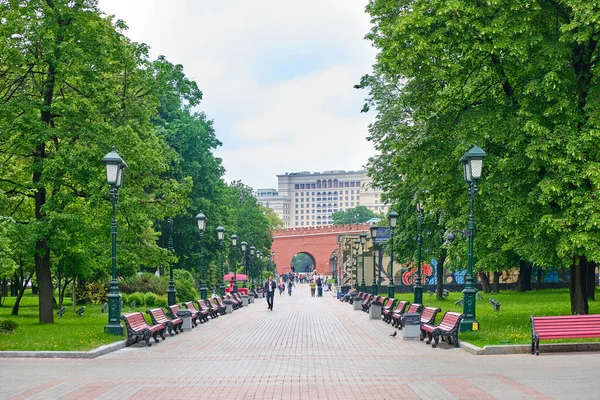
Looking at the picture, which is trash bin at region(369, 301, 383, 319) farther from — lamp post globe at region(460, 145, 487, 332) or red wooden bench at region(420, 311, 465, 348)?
red wooden bench at region(420, 311, 465, 348)

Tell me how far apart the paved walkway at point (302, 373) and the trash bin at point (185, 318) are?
17.7 feet

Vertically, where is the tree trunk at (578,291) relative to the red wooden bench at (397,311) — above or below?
above

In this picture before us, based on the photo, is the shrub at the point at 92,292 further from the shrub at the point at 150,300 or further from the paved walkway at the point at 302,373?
the paved walkway at the point at 302,373

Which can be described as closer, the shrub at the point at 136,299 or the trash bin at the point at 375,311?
the trash bin at the point at 375,311

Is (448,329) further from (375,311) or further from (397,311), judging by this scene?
(375,311)

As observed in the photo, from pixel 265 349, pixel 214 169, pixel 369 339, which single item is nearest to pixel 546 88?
pixel 369 339

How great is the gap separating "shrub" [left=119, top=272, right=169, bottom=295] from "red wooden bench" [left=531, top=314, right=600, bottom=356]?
1230 inches

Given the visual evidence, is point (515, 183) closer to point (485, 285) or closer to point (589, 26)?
point (589, 26)

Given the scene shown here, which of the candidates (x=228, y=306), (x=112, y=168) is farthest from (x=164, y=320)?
(x=228, y=306)

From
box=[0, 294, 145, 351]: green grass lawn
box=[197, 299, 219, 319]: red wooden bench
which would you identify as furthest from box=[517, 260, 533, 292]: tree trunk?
box=[0, 294, 145, 351]: green grass lawn

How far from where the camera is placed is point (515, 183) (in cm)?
2117

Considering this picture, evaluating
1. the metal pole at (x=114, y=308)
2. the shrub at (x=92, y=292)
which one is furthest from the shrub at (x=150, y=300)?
the metal pole at (x=114, y=308)

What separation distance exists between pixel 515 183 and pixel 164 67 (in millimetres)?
14228

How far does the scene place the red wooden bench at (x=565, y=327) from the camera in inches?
627
